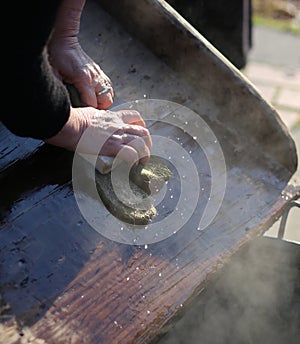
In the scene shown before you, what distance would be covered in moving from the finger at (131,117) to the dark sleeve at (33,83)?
1.04 ft

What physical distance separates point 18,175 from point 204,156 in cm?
65

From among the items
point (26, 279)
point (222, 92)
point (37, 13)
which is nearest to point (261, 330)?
point (222, 92)

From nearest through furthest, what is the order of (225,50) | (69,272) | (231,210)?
(69,272)
(231,210)
(225,50)

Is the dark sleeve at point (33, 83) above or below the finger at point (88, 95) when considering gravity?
above

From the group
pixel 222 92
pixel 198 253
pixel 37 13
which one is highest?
pixel 37 13

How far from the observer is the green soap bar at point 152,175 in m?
1.89

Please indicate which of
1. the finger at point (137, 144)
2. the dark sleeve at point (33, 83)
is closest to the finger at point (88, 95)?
the finger at point (137, 144)

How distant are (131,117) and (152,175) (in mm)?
201

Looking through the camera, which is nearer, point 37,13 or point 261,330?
point 37,13

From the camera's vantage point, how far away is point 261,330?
2.28m

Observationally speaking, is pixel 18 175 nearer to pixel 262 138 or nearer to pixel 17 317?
pixel 17 317

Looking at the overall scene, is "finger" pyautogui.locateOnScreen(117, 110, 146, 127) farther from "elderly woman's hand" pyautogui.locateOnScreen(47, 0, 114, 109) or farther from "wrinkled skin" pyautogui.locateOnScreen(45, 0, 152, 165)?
"elderly woman's hand" pyautogui.locateOnScreen(47, 0, 114, 109)

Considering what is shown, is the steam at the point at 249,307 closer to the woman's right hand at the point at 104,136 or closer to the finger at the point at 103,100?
the woman's right hand at the point at 104,136

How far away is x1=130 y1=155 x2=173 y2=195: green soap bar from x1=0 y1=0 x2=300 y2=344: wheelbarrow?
4 cm
